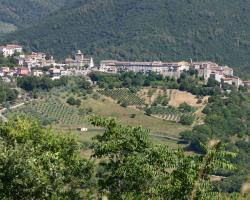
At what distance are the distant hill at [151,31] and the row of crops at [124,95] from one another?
63.2 meters

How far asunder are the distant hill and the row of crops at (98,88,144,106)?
6318 centimetres

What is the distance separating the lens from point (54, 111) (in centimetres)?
7388

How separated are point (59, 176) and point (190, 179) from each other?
2.74 metres

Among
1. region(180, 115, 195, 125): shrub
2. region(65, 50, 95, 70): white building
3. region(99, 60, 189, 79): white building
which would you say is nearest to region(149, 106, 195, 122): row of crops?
region(180, 115, 195, 125): shrub

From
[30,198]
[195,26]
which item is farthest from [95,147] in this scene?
[195,26]

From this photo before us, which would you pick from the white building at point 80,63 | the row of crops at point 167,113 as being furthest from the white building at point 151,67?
the row of crops at point 167,113

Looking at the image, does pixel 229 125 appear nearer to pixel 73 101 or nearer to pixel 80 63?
pixel 73 101

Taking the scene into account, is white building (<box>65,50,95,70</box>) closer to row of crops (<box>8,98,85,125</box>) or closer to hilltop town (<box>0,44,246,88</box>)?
hilltop town (<box>0,44,246,88</box>)

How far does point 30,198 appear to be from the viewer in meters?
11.1

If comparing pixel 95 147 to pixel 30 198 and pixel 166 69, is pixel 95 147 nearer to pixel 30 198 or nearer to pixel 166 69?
pixel 30 198

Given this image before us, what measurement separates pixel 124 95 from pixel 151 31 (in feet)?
279

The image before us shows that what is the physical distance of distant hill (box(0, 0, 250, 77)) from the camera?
159 m

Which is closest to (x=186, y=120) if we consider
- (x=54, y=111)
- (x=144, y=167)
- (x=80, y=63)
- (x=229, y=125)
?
(x=229, y=125)

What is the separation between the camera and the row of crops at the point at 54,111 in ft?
230
